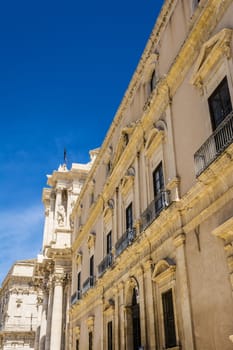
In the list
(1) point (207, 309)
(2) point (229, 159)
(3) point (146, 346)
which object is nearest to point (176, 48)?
(2) point (229, 159)

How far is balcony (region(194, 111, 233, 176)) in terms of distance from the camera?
27.5 ft

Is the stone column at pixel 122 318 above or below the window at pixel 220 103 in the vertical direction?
below

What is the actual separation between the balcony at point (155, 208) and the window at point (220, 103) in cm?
255

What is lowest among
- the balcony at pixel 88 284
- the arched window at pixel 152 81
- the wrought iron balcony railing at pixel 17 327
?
the balcony at pixel 88 284

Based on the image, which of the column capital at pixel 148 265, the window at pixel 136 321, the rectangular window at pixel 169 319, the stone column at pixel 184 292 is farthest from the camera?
the window at pixel 136 321

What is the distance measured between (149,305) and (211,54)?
21.9 feet

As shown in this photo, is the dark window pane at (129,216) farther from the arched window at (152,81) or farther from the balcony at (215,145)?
the balcony at (215,145)

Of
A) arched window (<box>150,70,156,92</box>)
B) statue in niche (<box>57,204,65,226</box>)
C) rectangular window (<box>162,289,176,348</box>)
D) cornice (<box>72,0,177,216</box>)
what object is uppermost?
statue in niche (<box>57,204,65,226</box>)

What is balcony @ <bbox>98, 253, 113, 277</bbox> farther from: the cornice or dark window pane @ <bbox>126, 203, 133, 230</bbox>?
the cornice

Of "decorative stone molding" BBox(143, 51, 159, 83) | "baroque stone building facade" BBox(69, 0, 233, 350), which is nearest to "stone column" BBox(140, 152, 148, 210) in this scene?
"baroque stone building facade" BBox(69, 0, 233, 350)

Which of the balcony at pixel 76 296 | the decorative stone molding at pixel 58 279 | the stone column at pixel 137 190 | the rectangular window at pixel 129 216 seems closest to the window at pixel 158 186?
the stone column at pixel 137 190

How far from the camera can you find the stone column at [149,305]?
433 inches

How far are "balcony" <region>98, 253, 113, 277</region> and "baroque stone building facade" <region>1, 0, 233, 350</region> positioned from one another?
0.05 meters

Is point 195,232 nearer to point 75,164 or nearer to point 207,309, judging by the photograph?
point 207,309
